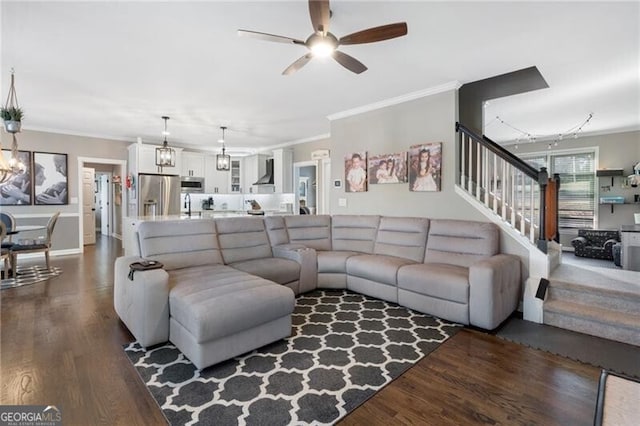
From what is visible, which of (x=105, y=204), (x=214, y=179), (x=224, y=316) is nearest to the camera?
(x=224, y=316)

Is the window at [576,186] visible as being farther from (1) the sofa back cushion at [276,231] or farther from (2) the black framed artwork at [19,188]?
(2) the black framed artwork at [19,188]

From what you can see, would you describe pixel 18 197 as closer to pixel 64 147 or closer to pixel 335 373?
pixel 64 147

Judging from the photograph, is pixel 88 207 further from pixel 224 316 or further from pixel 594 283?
pixel 594 283

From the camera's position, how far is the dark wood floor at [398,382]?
1751mm

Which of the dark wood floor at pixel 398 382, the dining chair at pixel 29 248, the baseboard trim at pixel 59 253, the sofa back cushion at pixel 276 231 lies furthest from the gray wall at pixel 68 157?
the sofa back cushion at pixel 276 231

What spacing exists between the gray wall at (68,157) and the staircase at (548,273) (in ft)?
25.3

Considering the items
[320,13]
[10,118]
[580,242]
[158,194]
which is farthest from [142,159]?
[580,242]

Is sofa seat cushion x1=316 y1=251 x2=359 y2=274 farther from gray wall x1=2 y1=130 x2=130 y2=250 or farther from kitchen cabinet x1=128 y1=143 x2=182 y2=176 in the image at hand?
gray wall x1=2 y1=130 x2=130 y2=250

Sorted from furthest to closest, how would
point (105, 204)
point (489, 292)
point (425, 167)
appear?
point (105, 204) → point (425, 167) → point (489, 292)

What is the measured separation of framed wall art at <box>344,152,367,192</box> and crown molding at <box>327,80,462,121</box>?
0.71 m

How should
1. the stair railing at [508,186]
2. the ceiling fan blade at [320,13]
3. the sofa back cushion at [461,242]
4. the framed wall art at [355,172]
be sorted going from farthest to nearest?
the framed wall art at [355,172], the sofa back cushion at [461,242], the stair railing at [508,186], the ceiling fan blade at [320,13]

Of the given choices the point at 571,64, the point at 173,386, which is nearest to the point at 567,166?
the point at 571,64

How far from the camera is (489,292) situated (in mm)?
2736

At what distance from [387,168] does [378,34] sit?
8.65 ft
